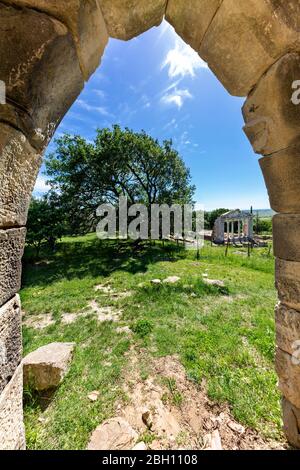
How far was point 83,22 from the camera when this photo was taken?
1.08 m

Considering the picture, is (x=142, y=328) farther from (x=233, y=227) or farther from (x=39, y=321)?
(x=233, y=227)

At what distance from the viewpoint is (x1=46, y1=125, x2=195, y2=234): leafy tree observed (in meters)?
12.9

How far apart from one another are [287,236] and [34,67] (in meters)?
1.93

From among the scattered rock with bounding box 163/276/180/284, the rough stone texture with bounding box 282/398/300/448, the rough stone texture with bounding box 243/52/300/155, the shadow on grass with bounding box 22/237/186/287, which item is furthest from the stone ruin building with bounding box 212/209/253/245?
the rough stone texture with bounding box 243/52/300/155

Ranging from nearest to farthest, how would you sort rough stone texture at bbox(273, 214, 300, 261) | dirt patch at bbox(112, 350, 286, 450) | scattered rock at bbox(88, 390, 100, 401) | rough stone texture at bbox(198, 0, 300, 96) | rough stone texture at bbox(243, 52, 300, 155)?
rough stone texture at bbox(198, 0, 300, 96)
rough stone texture at bbox(243, 52, 300, 155)
rough stone texture at bbox(273, 214, 300, 261)
dirt patch at bbox(112, 350, 286, 450)
scattered rock at bbox(88, 390, 100, 401)

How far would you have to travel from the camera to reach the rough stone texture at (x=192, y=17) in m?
1.24

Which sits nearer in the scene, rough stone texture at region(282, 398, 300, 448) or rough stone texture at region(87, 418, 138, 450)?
rough stone texture at region(282, 398, 300, 448)

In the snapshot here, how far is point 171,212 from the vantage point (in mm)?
13719

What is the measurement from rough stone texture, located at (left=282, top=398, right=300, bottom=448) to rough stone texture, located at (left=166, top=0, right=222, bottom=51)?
2.97 metres

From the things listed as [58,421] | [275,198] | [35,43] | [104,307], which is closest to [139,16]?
[35,43]

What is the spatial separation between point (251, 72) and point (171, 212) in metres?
12.4

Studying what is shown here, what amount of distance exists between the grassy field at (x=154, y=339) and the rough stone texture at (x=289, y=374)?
77cm

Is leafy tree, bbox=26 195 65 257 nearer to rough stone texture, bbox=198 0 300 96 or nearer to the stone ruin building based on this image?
rough stone texture, bbox=198 0 300 96

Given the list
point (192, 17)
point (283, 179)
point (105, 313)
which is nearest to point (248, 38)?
point (192, 17)
